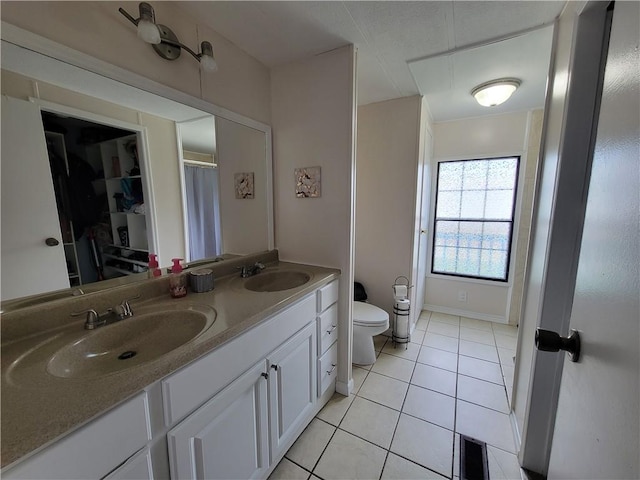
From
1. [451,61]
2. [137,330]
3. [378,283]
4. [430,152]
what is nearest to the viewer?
[137,330]

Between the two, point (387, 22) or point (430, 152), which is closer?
point (387, 22)

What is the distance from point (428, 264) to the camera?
10.6 ft

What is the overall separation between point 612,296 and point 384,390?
5.63 feet

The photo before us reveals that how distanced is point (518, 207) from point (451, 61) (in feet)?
5.91

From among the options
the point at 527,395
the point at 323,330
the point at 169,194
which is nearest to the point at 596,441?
the point at 527,395

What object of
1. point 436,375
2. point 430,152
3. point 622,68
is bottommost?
point 436,375

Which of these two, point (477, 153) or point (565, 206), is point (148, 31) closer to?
point (565, 206)

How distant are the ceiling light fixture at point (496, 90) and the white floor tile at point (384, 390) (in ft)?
7.54

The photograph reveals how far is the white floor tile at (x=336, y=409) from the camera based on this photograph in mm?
1618

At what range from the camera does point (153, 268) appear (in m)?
1.25

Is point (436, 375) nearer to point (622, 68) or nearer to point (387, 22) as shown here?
point (622, 68)

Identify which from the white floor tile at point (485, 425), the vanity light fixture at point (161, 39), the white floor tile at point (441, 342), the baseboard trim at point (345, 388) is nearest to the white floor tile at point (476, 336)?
the white floor tile at point (441, 342)

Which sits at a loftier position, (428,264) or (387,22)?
(387,22)

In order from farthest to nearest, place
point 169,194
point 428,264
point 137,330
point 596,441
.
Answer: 1. point 428,264
2. point 169,194
3. point 137,330
4. point 596,441
